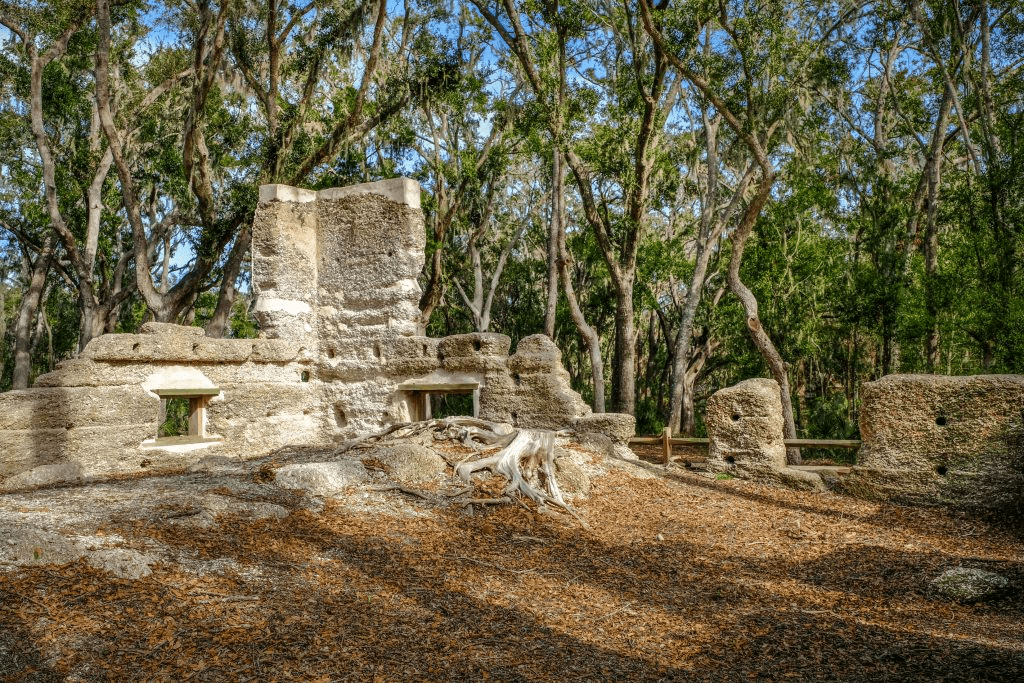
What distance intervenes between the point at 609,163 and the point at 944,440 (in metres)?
9.06

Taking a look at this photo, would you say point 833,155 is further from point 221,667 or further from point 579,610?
point 221,667

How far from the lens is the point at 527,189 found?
25328mm

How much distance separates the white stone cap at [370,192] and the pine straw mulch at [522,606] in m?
5.70

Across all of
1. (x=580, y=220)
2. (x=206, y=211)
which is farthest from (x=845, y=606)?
(x=580, y=220)

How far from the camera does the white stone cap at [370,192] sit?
12098mm

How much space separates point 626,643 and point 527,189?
21286mm

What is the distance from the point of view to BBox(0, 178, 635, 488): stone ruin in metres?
10.1

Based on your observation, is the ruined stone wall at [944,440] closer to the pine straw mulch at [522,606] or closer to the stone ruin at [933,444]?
the stone ruin at [933,444]

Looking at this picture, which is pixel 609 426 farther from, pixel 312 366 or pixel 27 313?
pixel 27 313

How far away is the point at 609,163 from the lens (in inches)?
648

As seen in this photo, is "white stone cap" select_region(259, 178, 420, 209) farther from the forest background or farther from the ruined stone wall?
the ruined stone wall

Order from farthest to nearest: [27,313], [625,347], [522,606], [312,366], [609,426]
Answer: [27,313], [625,347], [312,366], [609,426], [522,606]

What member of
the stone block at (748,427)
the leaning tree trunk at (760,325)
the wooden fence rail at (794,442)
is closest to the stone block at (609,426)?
the wooden fence rail at (794,442)

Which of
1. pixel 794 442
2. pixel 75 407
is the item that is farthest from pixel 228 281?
pixel 794 442
